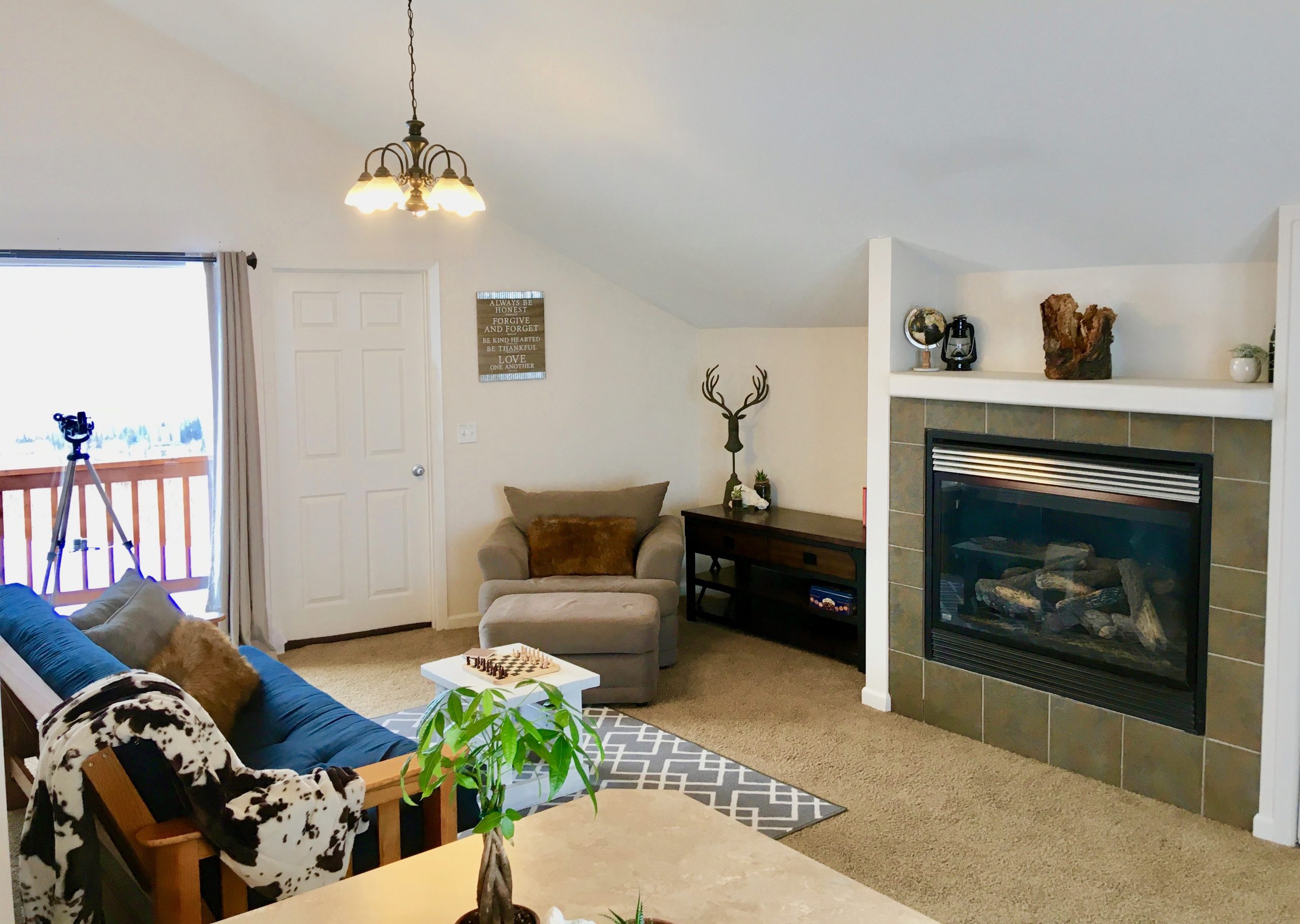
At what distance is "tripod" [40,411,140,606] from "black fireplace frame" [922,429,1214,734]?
11.6 feet

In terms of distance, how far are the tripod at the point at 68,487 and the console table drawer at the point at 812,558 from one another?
9.85ft

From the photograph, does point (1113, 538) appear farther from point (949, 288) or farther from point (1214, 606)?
point (949, 288)

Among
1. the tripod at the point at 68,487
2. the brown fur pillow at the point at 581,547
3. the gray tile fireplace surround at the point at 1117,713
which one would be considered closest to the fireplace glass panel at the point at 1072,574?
the gray tile fireplace surround at the point at 1117,713

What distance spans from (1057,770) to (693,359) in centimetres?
329

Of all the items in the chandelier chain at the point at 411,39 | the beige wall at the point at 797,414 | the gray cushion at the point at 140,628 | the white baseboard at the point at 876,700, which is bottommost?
the white baseboard at the point at 876,700

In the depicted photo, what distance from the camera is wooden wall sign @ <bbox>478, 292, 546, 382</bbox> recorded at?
19.2 ft

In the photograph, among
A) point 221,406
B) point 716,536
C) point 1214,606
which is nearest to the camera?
point 1214,606

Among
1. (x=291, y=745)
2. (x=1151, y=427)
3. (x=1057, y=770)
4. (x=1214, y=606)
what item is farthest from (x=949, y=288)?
(x=291, y=745)

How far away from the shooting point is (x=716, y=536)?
5.87 meters

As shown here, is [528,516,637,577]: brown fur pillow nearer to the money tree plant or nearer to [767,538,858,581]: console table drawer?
[767,538,858,581]: console table drawer

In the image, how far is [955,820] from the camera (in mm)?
3627

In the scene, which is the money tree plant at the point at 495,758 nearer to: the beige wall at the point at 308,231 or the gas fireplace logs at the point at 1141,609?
A: the gas fireplace logs at the point at 1141,609

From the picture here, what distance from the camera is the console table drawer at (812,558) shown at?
520 cm

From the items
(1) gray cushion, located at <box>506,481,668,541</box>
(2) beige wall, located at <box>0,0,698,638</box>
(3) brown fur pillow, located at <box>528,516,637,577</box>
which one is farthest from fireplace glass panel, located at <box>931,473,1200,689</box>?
(2) beige wall, located at <box>0,0,698,638</box>
